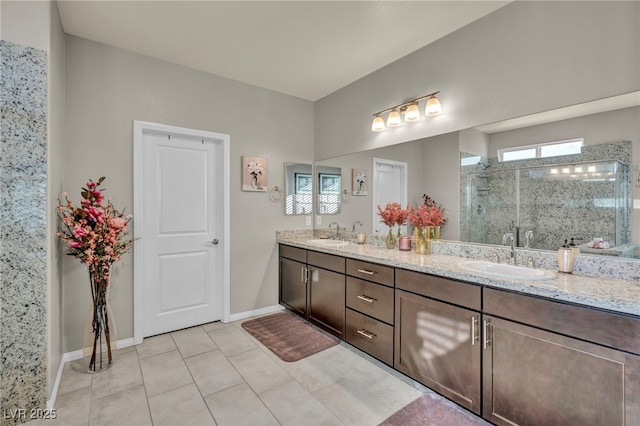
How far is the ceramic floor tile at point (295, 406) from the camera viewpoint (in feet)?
5.86

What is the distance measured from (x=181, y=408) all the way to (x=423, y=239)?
84.4 inches

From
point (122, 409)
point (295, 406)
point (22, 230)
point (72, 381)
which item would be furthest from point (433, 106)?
point (72, 381)

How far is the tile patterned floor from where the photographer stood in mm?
1819

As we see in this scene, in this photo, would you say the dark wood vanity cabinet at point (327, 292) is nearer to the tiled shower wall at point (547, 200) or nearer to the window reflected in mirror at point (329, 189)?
the window reflected in mirror at point (329, 189)

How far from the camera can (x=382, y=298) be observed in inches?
91.1

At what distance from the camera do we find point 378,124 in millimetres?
3037

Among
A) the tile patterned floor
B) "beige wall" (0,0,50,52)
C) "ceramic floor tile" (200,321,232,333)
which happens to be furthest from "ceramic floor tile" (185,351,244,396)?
"beige wall" (0,0,50,52)

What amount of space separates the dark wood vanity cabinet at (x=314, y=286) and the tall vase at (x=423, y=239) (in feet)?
2.20

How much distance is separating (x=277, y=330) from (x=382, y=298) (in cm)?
130

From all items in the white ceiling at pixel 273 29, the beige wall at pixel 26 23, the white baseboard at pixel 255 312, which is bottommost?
the white baseboard at pixel 255 312

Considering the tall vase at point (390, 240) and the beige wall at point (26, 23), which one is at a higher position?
the beige wall at point (26, 23)

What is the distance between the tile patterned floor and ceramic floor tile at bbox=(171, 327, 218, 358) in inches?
0.7

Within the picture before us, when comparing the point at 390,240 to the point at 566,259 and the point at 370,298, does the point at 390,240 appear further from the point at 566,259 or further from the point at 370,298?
the point at 566,259

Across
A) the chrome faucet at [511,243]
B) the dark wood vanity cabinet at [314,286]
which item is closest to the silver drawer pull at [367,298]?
the dark wood vanity cabinet at [314,286]
